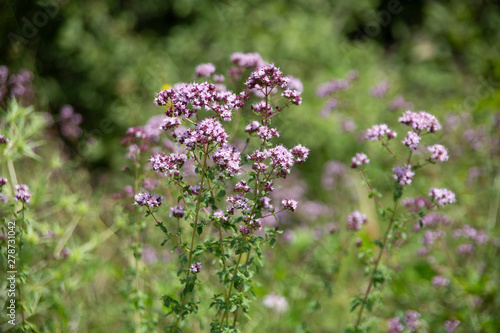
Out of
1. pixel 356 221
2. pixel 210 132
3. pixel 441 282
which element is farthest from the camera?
pixel 441 282

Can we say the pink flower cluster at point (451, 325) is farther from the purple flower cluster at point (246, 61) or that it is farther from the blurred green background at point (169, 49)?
the blurred green background at point (169, 49)

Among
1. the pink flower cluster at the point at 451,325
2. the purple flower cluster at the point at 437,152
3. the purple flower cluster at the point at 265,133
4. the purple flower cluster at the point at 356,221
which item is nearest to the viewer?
the purple flower cluster at the point at 265,133

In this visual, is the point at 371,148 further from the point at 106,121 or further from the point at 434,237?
the point at 106,121

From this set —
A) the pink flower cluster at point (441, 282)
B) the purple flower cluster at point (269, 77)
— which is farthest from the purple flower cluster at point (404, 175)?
the pink flower cluster at point (441, 282)

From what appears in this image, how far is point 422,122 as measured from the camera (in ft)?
7.73

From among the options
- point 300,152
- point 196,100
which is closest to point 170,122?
point 196,100

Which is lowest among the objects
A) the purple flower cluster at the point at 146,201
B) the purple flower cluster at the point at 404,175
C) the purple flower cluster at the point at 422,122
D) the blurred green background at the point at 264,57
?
the purple flower cluster at the point at 146,201

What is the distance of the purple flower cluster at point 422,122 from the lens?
2352 millimetres

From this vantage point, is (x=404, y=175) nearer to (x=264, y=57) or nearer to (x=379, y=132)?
(x=379, y=132)

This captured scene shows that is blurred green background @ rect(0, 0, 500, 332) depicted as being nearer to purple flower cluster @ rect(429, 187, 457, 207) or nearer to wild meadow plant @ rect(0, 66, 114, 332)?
wild meadow plant @ rect(0, 66, 114, 332)

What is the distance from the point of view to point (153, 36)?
20.8 ft

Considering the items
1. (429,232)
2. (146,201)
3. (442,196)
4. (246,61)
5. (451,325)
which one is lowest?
(146,201)

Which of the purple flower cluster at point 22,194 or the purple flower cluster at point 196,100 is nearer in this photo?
the purple flower cluster at point 196,100

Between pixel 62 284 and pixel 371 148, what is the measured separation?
3717 millimetres
